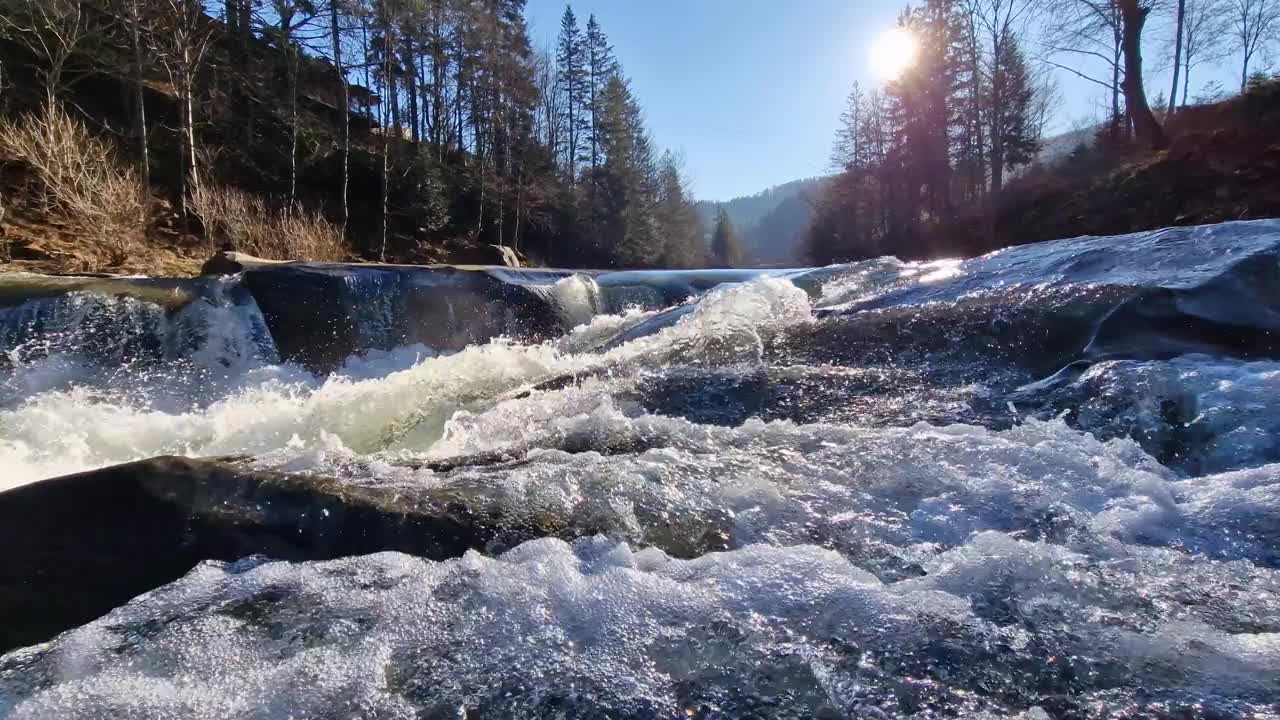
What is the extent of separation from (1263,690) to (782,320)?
4098 millimetres

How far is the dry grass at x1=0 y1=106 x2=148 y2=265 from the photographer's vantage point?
8.90 m

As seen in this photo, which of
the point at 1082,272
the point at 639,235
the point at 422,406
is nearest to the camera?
the point at 422,406

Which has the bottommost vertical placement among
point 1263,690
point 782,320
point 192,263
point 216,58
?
point 1263,690

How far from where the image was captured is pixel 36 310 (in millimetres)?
6160

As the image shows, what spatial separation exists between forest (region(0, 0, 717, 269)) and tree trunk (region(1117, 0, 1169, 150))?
1736cm

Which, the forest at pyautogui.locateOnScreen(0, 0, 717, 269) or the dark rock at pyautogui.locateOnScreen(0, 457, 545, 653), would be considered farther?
the forest at pyautogui.locateOnScreen(0, 0, 717, 269)

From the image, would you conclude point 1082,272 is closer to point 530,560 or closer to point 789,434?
point 789,434

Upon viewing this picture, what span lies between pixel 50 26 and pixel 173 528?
14880mm

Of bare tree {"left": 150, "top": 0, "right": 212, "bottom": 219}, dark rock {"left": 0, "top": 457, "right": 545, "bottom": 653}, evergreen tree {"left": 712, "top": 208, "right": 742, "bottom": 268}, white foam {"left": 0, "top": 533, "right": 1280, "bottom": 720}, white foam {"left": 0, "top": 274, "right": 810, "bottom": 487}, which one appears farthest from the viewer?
evergreen tree {"left": 712, "top": 208, "right": 742, "bottom": 268}

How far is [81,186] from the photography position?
360 inches

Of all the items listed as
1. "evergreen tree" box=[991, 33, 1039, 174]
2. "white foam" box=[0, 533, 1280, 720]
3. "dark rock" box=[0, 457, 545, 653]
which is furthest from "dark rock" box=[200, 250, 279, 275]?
"evergreen tree" box=[991, 33, 1039, 174]

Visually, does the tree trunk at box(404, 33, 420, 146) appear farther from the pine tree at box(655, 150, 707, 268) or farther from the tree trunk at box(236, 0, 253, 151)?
the pine tree at box(655, 150, 707, 268)

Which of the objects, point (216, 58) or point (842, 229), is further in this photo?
point (842, 229)

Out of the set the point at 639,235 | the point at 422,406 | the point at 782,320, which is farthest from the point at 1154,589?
the point at 639,235
